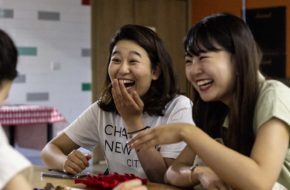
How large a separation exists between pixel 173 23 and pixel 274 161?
5.53 meters

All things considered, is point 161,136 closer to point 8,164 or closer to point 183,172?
point 183,172

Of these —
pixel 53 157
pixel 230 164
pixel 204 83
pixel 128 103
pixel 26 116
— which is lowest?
pixel 26 116

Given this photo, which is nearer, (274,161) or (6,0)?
(274,161)

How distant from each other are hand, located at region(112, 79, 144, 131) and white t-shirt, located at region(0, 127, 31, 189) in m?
0.91

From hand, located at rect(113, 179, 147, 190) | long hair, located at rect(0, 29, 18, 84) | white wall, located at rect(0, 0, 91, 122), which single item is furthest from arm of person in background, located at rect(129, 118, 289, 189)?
white wall, located at rect(0, 0, 91, 122)

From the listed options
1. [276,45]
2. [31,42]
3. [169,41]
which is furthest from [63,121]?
[276,45]

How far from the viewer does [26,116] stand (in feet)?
16.4

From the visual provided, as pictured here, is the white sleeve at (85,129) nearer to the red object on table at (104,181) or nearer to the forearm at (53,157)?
the forearm at (53,157)

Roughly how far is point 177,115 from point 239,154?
64 cm

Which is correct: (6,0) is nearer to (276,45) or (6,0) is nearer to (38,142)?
(38,142)

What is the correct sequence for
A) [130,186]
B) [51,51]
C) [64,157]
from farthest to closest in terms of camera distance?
[51,51], [64,157], [130,186]

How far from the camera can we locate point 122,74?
1940 mm

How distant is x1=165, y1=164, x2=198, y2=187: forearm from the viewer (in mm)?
1506

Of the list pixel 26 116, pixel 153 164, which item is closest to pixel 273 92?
pixel 153 164
